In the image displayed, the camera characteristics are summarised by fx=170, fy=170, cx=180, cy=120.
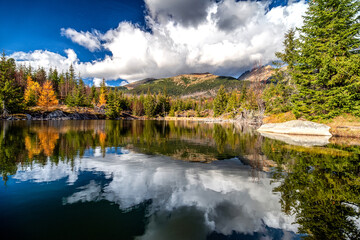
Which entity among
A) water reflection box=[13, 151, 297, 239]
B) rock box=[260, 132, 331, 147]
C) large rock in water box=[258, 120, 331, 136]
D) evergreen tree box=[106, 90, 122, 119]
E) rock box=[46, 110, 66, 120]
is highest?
evergreen tree box=[106, 90, 122, 119]

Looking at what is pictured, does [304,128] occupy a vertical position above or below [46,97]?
below

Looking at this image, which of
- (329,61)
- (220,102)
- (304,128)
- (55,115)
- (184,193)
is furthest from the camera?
(220,102)

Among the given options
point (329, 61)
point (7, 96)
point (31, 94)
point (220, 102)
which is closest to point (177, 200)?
point (329, 61)

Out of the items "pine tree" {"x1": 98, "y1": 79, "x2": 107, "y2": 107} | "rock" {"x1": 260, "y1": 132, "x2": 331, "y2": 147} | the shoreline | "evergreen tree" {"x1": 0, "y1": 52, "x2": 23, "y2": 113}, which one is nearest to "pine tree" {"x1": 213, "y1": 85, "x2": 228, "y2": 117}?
the shoreline

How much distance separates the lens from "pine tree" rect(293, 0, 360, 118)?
932 inches

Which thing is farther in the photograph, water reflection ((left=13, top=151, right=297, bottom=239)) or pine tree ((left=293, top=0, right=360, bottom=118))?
pine tree ((left=293, top=0, right=360, bottom=118))

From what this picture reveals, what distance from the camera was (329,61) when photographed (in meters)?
24.2

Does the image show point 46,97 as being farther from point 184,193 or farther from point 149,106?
point 184,193

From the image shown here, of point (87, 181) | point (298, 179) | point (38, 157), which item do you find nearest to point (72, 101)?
point (38, 157)

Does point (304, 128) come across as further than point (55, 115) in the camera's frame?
No

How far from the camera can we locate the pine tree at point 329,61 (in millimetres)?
23666

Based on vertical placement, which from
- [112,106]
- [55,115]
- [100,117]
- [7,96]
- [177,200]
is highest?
[7,96]

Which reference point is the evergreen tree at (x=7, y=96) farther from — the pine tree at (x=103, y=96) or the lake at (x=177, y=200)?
the lake at (x=177, y=200)

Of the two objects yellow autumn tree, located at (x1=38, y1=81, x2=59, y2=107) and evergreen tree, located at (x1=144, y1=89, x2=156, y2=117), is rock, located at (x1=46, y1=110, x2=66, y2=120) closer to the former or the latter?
yellow autumn tree, located at (x1=38, y1=81, x2=59, y2=107)
